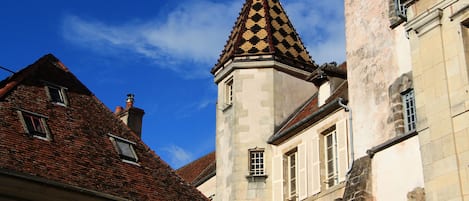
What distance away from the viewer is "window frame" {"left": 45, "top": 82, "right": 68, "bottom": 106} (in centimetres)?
1502

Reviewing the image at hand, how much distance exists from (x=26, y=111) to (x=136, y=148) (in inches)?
95.8

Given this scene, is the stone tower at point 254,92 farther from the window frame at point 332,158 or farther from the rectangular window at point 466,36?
the rectangular window at point 466,36

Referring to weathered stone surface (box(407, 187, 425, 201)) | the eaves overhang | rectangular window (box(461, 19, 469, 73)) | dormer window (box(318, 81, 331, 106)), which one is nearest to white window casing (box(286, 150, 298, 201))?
the eaves overhang

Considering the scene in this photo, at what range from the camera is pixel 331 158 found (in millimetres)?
17922

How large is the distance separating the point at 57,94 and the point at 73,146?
5.70 ft

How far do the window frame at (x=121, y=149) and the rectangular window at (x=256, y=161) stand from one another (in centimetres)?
508

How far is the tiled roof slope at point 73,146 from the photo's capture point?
12.9 meters

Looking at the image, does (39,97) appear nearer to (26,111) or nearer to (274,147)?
(26,111)

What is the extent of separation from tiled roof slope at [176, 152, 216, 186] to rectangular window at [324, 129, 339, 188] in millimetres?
6516

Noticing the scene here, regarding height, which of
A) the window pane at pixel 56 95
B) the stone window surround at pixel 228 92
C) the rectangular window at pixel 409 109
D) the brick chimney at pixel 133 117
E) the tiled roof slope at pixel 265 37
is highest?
A: the tiled roof slope at pixel 265 37

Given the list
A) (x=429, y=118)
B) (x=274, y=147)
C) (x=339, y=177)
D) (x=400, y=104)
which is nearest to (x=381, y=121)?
(x=400, y=104)

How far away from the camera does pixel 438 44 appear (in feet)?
34.2

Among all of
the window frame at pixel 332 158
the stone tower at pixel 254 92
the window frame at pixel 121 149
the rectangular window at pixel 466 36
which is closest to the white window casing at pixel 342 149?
the window frame at pixel 332 158

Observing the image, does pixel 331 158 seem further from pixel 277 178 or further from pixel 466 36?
pixel 466 36
